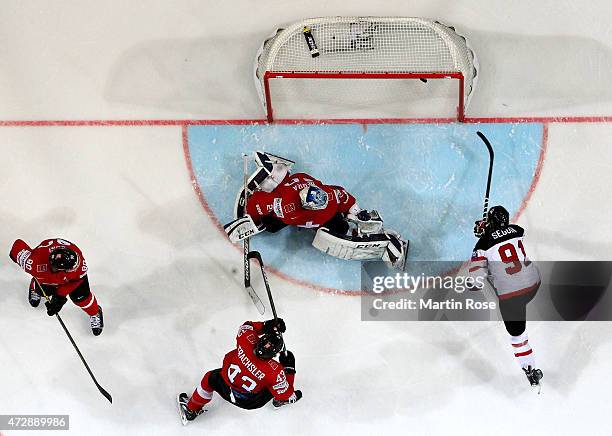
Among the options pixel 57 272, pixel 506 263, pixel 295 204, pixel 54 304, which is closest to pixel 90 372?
pixel 54 304

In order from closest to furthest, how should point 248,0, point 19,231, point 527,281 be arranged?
point 527,281 → point 19,231 → point 248,0

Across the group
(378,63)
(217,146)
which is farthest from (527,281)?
(217,146)

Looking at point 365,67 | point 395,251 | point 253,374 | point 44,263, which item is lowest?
point 253,374

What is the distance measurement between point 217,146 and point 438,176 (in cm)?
162

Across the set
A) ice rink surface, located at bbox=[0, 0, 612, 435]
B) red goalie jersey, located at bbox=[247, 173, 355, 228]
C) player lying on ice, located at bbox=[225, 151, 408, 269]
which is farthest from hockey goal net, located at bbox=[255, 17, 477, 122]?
red goalie jersey, located at bbox=[247, 173, 355, 228]

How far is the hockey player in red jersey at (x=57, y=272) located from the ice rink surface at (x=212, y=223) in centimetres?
26

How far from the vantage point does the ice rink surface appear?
709cm

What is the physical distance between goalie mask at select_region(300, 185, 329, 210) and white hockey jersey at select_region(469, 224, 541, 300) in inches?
43.7

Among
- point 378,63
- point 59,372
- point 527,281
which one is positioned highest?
point 378,63

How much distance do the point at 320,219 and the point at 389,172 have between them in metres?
0.74

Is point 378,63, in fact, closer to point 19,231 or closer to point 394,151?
point 394,151

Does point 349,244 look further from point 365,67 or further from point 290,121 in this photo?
point 365,67

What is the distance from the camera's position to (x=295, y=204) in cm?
699

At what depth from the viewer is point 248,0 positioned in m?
7.99
